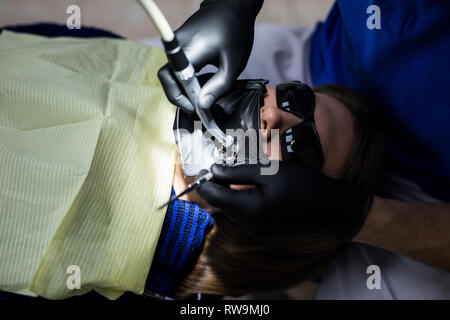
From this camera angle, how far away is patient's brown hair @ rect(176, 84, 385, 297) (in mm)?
802

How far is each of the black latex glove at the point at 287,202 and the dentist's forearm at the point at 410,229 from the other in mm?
45

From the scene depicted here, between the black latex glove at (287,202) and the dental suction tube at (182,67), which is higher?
the dental suction tube at (182,67)

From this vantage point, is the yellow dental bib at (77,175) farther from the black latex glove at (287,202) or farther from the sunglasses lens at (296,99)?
the sunglasses lens at (296,99)

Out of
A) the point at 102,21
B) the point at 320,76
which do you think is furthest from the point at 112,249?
the point at 102,21

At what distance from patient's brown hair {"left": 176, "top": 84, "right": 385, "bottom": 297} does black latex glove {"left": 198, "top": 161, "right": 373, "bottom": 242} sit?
0.26ft

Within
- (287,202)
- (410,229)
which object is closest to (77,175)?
(287,202)

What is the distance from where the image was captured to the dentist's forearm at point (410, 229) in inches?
29.1

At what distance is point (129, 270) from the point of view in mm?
718

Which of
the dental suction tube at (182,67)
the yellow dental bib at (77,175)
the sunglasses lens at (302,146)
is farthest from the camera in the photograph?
the sunglasses lens at (302,146)

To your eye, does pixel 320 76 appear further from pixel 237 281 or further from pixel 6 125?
pixel 6 125

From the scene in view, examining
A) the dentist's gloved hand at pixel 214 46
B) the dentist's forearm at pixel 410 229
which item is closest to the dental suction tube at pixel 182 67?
the dentist's gloved hand at pixel 214 46

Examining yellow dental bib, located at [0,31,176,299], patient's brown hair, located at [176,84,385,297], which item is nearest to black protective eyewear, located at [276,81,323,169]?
patient's brown hair, located at [176,84,385,297]

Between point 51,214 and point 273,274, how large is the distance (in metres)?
0.54

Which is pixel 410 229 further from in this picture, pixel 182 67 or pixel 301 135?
pixel 182 67
